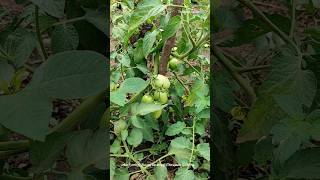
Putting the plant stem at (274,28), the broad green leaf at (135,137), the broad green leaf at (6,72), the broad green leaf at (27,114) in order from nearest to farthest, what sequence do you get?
the broad green leaf at (27,114)
the broad green leaf at (6,72)
the plant stem at (274,28)
the broad green leaf at (135,137)

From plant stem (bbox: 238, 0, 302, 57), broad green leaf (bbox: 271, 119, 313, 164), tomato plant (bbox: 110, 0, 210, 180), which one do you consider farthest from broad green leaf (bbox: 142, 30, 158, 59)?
broad green leaf (bbox: 271, 119, 313, 164)

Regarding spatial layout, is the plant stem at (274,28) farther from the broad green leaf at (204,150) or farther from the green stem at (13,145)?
the green stem at (13,145)

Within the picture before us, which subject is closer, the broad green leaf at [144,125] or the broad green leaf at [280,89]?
the broad green leaf at [280,89]

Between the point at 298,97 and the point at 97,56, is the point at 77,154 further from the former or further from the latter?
the point at 298,97

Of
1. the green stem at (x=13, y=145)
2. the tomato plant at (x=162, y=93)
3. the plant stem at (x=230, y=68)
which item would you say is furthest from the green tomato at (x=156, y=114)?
the green stem at (x=13, y=145)

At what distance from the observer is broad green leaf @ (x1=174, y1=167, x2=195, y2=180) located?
632mm

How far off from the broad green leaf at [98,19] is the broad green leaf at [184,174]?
0.23 m

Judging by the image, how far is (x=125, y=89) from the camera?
584 mm

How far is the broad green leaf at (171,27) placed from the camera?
616mm

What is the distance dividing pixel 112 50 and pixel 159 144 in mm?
132

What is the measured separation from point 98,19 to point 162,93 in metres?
0.18

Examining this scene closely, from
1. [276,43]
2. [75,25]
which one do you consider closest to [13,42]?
[75,25]

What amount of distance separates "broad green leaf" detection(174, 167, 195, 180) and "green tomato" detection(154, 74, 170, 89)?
11cm

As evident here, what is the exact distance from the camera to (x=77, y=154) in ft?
1.34
